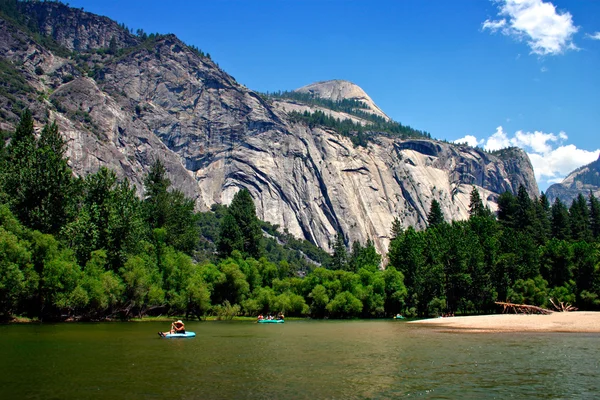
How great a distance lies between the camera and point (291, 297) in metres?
84.6

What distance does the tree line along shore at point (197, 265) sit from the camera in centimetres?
5319

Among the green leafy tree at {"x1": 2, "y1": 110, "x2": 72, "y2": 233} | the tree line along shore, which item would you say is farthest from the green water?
the green leafy tree at {"x1": 2, "y1": 110, "x2": 72, "y2": 233}

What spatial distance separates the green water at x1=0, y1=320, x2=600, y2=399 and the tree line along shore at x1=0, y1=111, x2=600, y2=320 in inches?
639

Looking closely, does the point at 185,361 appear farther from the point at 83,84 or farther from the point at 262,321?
the point at 83,84

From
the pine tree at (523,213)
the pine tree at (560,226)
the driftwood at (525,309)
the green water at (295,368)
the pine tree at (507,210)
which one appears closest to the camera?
the green water at (295,368)

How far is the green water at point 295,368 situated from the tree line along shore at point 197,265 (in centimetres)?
1623

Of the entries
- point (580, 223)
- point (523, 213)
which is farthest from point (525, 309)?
point (580, 223)

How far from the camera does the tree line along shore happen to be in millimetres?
53188

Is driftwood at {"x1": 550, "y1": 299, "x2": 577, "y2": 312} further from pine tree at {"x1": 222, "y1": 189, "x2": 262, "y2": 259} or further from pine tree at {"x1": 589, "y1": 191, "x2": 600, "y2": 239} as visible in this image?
pine tree at {"x1": 222, "y1": 189, "x2": 262, "y2": 259}

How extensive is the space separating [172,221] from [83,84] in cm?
14099

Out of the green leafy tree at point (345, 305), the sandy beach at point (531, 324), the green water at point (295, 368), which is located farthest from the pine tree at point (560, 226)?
the green water at point (295, 368)

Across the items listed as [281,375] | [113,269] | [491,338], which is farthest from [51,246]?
[491,338]

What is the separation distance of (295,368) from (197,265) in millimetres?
62402

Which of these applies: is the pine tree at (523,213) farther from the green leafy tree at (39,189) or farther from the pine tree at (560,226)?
the green leafy tree at (39,189)
